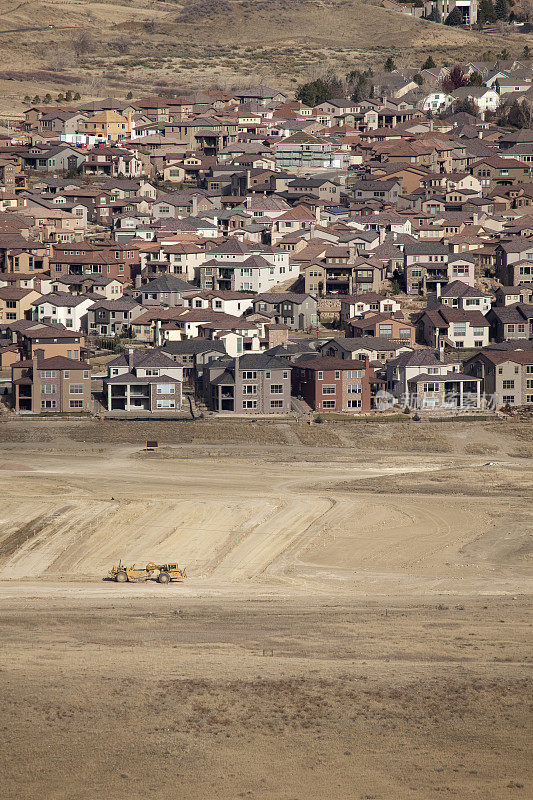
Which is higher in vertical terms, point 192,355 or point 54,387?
point 192,355

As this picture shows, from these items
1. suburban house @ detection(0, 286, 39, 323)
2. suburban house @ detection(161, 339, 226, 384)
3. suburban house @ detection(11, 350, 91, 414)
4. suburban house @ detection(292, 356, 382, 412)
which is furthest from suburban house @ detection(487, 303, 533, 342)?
suburban house @ detection(0, 286, 39, 323)

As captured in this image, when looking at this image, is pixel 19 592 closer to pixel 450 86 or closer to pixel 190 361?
pixel 190 361

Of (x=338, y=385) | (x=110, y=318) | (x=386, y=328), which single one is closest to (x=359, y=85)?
(x=110, y=318)

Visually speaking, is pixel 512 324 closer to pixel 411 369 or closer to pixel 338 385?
pixel 411 369

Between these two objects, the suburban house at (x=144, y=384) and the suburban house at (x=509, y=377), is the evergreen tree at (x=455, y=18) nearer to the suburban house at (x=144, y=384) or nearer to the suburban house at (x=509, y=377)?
the suburban house at (x=509, y=377)

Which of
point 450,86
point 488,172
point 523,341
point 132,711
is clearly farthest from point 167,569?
point 450,86

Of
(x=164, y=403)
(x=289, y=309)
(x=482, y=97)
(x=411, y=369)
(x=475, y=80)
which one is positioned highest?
(x=475, y=80)
